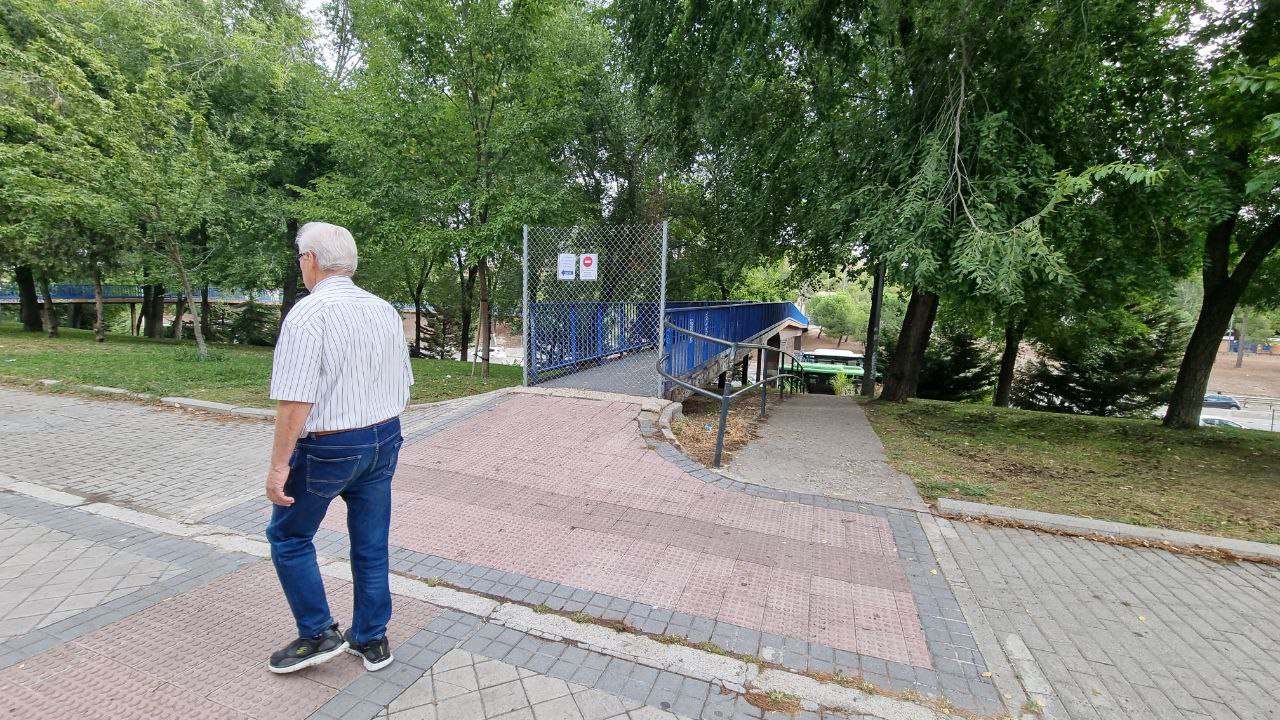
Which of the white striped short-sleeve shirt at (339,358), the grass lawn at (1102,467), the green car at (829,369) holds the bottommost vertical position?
the green car at (829,369)

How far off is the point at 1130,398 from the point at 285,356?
2100 centimetres

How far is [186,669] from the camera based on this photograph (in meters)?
2.30

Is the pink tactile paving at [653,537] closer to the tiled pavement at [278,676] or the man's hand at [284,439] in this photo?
the tiled pavement at [278,676]

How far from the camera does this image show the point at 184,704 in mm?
2111

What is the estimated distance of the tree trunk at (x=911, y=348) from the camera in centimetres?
1087

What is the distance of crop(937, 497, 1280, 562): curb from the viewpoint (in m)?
3.91

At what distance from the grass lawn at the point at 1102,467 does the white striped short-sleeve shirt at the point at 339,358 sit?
187 inches

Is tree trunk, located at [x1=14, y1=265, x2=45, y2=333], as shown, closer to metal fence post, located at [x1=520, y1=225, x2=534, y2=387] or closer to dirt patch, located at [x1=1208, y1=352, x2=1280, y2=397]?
metal fence post, located at [x1=520, y1=225, x2=534, y2=387]

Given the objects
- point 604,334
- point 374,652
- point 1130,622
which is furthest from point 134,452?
point 1130,622

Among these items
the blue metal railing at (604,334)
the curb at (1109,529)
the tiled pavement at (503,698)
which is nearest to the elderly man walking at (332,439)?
the tiled pavement at (503,698)

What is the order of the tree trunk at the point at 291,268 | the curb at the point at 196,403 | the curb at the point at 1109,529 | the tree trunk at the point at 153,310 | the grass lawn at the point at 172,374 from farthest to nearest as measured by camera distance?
the tree trunk at the point at 153,310 < the tree trunk at the point at 291,268 < the grass lawn at the point at 172,374 < the curb at the point at 196,403 < the curb at the point at 1109,529

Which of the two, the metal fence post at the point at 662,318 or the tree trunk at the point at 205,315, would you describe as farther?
the tree trunk at the point at 205,315

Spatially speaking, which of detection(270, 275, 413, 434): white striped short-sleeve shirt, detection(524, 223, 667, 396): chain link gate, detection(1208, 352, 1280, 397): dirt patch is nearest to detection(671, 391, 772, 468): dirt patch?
detection(524, 223, 667, 396): chain link gate

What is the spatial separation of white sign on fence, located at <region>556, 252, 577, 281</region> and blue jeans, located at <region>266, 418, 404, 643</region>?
5242 millimetres
